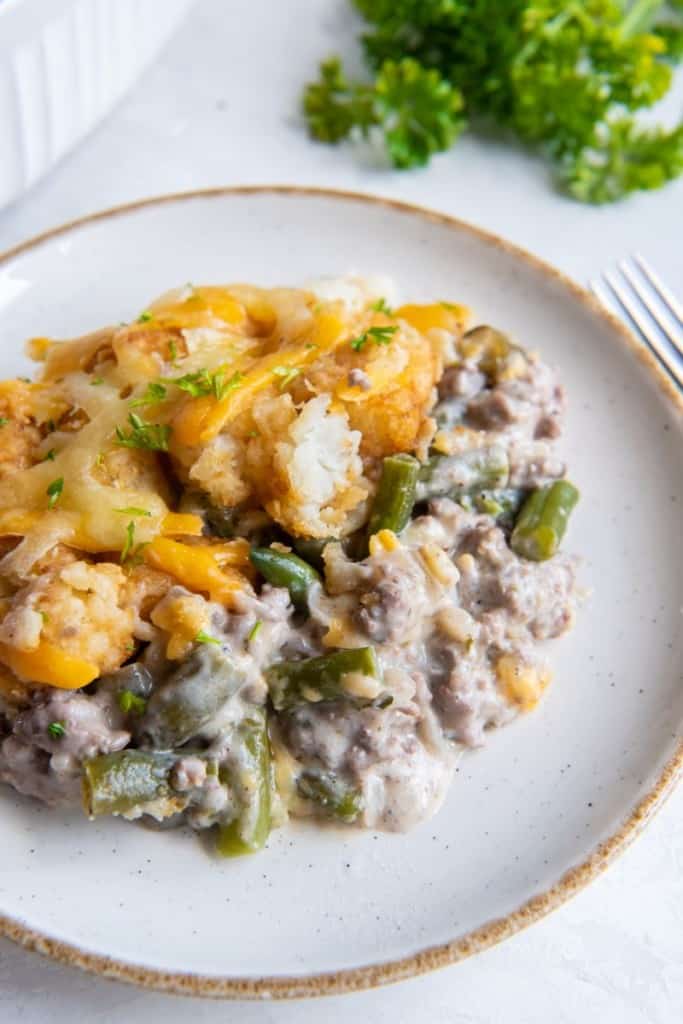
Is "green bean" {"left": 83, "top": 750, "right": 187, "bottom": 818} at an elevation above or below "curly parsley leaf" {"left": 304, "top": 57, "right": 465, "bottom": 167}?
below

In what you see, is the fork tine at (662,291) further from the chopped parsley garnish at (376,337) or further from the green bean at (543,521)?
the chopped parsley garnish at (376,337)

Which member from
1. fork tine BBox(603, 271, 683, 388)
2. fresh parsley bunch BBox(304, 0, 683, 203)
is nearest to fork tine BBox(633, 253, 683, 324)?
fork tine BBox(603, 271, 683, 388)

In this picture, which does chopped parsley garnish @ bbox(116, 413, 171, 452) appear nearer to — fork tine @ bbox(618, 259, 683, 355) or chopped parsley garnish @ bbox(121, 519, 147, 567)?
chopped parsley garnish @ bbox(121, 519, 147, 567)

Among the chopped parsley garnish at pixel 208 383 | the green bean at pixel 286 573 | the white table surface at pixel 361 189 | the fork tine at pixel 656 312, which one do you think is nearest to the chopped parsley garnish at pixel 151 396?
the chopped parsley garnish at pixel 208 383

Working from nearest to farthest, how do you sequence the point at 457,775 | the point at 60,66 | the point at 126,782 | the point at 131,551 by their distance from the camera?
the point at 126,782 < the point at 131,551 < the point at 457,775 < the point at 60,66

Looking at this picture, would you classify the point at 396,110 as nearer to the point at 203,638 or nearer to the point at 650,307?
the point at 650,307

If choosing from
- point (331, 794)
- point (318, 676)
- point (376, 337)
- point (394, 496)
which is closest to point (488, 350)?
point (376, 337)
